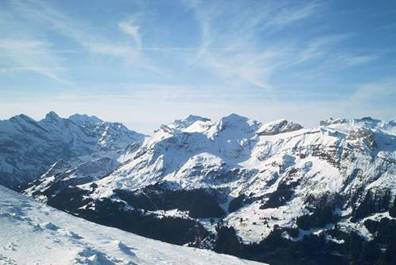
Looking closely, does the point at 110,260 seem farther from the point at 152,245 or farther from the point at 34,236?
the point at 152,245

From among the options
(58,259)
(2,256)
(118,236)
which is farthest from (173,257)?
(2,256)

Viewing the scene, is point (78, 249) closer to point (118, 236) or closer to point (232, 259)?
point (118, 236)

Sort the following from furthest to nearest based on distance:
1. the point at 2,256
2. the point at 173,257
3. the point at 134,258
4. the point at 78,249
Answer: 1. the point at 173,257
2. the point at 134,258
3. the point at 78,249
4. the point at 2,256

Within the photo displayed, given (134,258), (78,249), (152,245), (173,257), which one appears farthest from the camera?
(152,245)

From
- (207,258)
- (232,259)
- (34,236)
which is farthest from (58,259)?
(232,259)

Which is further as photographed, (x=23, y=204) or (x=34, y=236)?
(x=23, y=204)

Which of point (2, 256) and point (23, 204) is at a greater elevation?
point (23, 204)
